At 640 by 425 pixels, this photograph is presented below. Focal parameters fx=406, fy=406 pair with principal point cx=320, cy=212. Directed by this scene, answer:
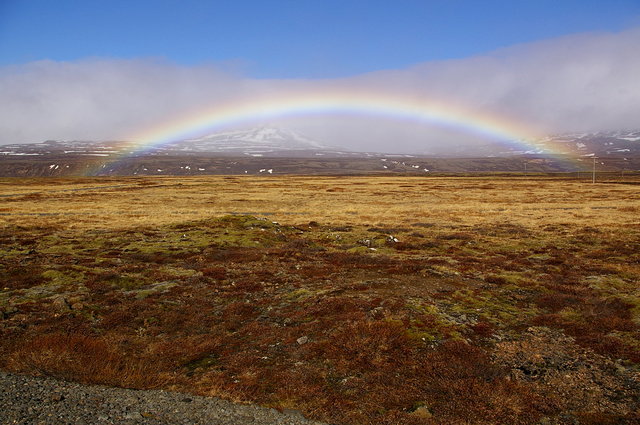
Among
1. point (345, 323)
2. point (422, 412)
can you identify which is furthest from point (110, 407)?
point (345, 323)

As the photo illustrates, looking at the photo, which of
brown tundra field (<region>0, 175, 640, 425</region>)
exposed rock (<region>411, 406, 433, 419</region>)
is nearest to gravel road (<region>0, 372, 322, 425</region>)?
brown tundra field (<region>0, 175, 640, 425</region>)

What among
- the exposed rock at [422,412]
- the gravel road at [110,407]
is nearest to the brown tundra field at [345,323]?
the exposed rock at [422,412]

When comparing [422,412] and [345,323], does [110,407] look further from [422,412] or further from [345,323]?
[345,323]

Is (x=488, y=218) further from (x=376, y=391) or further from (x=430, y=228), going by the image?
(x=376, y=391)

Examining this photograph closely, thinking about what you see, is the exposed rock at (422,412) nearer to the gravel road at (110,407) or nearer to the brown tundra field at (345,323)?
the brown tundra field at (345,323)

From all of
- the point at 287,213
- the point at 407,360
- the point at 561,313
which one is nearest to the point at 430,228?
the point at 287,213
